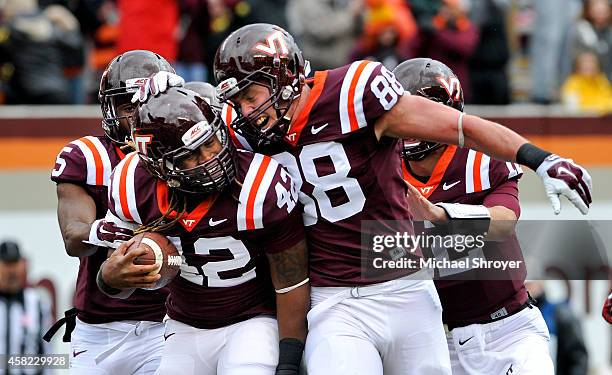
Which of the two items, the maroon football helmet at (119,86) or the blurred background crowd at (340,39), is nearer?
the maroon football helmet at (119,86)

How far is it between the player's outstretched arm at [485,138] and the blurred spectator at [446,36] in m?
5.25

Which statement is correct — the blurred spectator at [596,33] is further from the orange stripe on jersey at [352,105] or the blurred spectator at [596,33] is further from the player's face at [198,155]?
the player's face at [198,155]

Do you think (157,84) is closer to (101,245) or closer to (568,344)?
(101,245)

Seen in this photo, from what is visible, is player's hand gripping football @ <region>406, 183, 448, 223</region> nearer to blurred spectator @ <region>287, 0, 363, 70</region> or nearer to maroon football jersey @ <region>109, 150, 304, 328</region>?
maroon football jersey @ <region>109, 150, 304, 328</region>

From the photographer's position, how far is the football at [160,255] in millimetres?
4609

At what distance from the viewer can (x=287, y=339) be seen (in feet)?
15.5

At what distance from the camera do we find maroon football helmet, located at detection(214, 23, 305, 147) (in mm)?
4654

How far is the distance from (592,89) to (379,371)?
6193 millimetres

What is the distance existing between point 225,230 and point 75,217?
3.03 ft

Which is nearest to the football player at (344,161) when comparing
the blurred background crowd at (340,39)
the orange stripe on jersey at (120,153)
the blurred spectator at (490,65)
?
the orange stripe on jersey at (120,153)

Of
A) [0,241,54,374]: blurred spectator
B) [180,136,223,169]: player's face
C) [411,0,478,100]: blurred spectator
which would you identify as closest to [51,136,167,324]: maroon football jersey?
[180,136,223,169]: player's face

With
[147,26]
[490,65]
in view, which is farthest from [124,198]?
[490,65]

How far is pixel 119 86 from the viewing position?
533cm

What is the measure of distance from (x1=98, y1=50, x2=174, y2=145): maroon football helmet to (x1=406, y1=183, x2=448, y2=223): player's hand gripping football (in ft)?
3.99
